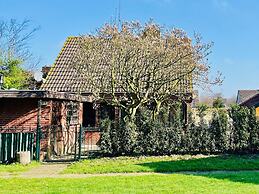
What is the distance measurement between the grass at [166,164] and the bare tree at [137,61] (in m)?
2.70

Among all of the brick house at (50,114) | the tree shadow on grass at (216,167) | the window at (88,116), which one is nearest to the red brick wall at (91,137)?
the brick house at (50,114)

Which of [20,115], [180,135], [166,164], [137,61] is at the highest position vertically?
[137,61]

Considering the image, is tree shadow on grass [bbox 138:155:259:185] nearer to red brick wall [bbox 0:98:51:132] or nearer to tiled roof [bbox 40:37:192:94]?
red brick wall [bbox 0:98:51:132]

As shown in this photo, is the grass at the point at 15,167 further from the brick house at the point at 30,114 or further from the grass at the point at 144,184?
the grass at the point at 144,184

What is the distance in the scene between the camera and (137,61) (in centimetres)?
1407

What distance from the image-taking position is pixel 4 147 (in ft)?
40.2

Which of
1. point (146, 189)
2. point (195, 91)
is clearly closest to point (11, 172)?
point (146, 189)

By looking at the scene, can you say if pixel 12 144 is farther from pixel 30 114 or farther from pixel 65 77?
pixel 65 77

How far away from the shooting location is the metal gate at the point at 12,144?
40.2 ft

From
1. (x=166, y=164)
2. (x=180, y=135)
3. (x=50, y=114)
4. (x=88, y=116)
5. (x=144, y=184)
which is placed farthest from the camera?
(x=88, y=116)

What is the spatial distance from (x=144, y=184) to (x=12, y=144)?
20.4ft

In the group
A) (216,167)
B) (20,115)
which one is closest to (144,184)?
(216,167)

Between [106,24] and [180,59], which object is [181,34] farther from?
[106,24]

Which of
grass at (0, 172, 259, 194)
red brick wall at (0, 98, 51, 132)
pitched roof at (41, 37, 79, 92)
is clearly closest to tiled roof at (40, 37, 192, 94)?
pitched roof at (41, 37, 79, 92)
